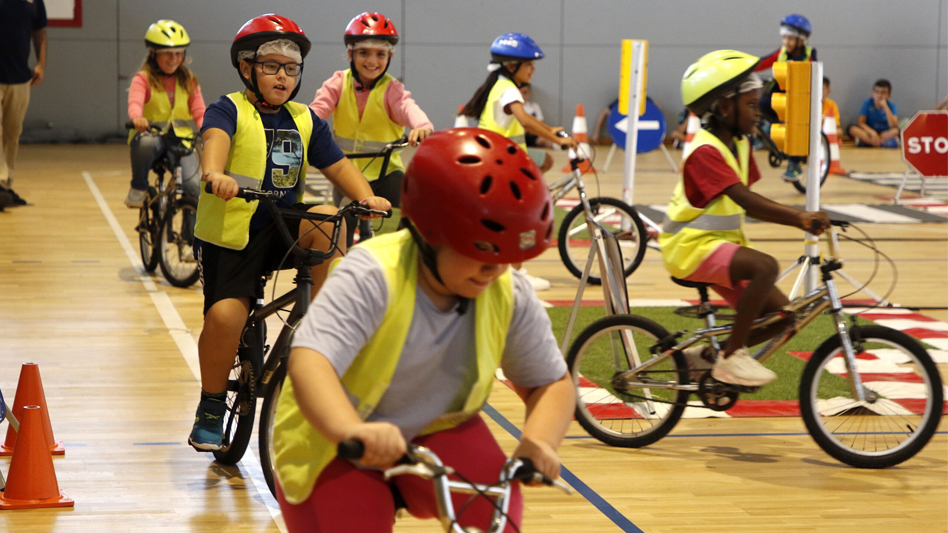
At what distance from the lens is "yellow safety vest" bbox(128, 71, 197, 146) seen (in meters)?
9.02

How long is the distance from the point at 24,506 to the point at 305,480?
2320 mm

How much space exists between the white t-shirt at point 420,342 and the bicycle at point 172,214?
6518 millimetres

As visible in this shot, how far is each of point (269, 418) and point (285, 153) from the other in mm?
1010

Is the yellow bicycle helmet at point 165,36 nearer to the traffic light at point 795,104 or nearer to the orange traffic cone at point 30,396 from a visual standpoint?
the traffic light at point 795,104

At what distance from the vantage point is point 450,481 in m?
2.12


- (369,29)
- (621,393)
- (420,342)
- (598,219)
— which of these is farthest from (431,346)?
(598,219)

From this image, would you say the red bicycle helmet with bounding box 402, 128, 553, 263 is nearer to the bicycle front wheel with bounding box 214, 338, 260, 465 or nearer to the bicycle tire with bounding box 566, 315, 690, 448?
the bicycle front wheel with bounding box 214, 338, 260, 465

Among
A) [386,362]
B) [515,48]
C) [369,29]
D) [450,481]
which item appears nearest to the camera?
[450,481]

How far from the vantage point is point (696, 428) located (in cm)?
560

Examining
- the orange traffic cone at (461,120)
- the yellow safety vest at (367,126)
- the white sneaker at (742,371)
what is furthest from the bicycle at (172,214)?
the white sneaker at (742,371)

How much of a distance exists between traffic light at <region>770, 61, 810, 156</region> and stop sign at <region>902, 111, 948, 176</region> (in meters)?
5.13

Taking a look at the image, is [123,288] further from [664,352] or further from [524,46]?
[664,352]

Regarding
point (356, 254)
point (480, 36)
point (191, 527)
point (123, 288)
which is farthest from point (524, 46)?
point (480, 36)

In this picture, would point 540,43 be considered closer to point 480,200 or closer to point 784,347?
point 784,347
